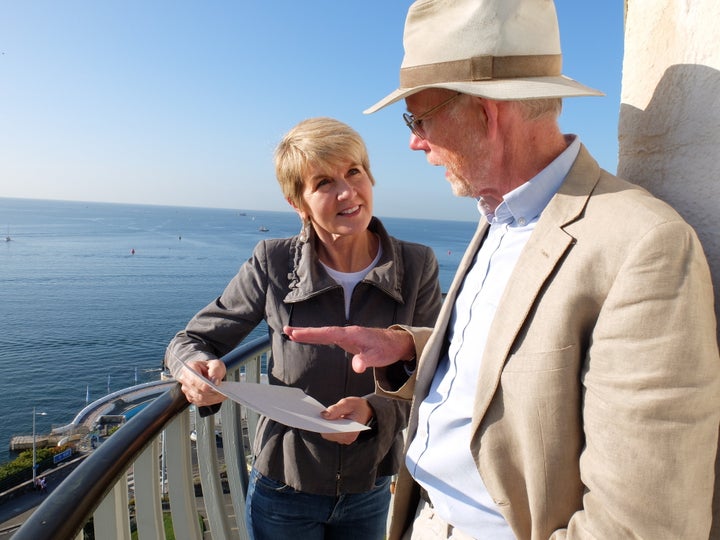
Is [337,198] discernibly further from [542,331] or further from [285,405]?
[542,331]

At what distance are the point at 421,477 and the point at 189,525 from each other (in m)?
1.11

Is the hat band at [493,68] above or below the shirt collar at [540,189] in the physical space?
above

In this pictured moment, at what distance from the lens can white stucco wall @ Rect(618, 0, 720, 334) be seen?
116 centimetres

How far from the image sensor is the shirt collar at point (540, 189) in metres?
1.32

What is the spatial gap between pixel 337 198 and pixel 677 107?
128cm

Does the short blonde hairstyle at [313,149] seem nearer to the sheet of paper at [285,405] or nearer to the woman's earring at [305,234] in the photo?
the woman's earring at [305,234]

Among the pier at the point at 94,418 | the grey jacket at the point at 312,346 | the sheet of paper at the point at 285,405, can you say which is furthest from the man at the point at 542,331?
the pier at the point at 94,418

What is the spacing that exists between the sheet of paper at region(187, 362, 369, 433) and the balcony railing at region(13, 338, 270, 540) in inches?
10.0

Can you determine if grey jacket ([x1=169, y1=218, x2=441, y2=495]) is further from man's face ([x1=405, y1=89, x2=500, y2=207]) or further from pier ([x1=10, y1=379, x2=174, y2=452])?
pier ([x1=10, y1=379, x2=174, y2=452])

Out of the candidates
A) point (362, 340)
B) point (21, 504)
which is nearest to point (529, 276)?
point (362, 340)

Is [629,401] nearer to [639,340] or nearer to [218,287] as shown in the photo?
[639,340]

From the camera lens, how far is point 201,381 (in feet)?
6.40

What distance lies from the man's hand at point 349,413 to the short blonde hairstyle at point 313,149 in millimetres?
866

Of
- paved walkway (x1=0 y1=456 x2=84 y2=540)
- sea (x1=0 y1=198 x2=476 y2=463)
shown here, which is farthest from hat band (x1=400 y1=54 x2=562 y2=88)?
sea (x1=0 y1=198 x2=476 y2=463)
